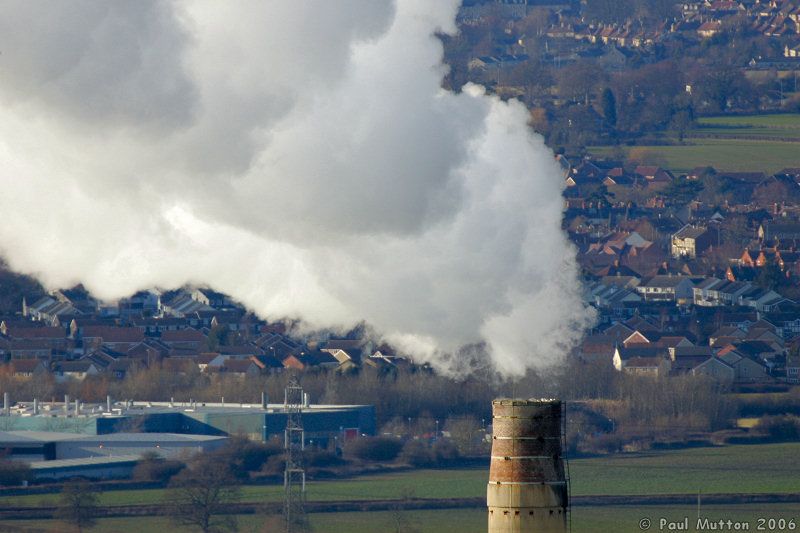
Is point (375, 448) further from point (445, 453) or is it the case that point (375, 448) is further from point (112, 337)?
point (112, 337)

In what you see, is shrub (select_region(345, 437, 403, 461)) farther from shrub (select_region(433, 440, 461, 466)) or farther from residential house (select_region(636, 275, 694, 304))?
residential house (select_region(636, 275, 694, 304))

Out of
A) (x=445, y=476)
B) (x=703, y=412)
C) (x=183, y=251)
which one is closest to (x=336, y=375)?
(x=703, y=412)

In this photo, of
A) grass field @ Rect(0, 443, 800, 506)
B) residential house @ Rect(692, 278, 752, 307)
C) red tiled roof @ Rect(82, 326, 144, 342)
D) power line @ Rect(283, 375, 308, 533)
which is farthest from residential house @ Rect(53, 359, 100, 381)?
residential house @ Rect(692, 278, 752, 307)

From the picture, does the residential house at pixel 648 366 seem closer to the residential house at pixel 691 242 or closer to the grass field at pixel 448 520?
the grass field at pixel 448 520

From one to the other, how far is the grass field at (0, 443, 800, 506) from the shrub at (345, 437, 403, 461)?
2778 mm

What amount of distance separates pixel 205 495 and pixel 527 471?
39.4 meters

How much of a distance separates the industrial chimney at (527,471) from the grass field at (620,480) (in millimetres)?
40265

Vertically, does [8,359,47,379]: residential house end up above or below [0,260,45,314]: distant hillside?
below

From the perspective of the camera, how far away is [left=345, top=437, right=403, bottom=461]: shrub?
3322 inches

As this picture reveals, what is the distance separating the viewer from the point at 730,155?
160375 mm

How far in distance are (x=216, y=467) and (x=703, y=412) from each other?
19.8 m

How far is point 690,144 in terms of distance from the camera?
16662cm

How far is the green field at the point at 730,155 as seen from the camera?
158000 millimetres

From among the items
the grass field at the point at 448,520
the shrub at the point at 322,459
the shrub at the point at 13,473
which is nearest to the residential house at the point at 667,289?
the shrub at the point at 322,459
